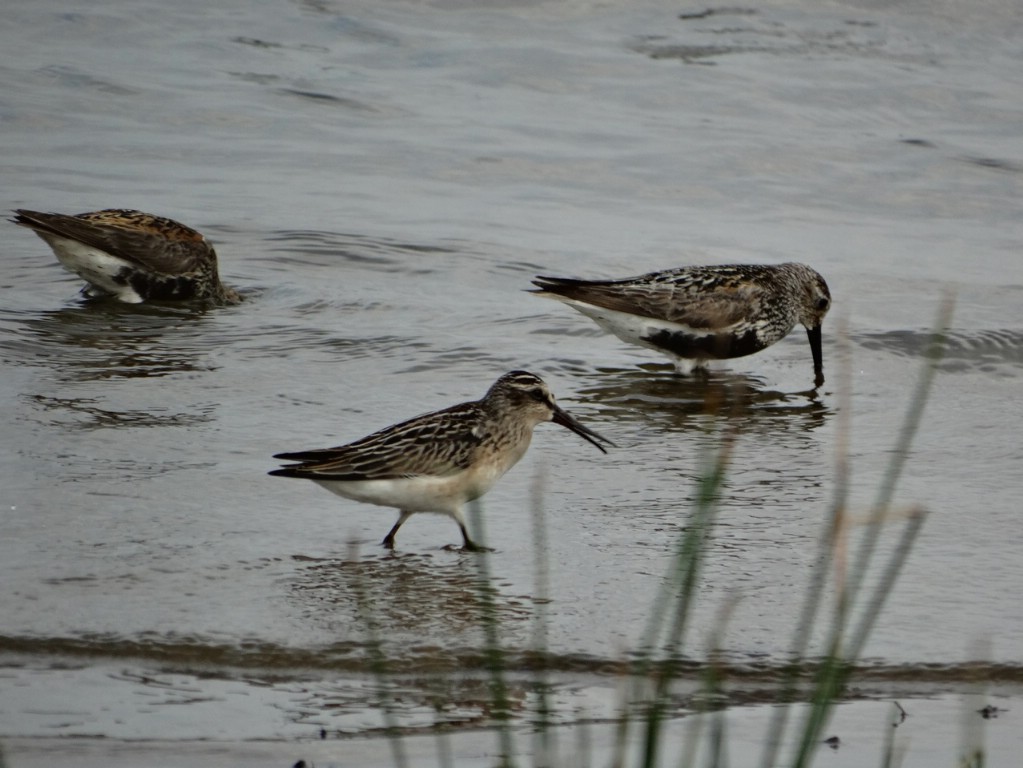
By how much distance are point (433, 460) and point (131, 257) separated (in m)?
5.29

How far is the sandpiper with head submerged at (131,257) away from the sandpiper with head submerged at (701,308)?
248 centimetres

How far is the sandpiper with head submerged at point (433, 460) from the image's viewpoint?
6.33m

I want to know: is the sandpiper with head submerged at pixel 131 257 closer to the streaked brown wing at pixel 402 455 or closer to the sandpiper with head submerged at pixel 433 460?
the sandpiper with head submerged at pixel 433 460

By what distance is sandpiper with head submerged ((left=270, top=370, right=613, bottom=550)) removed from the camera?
6332mm

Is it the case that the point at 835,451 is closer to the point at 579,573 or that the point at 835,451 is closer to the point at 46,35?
the point at 579,573

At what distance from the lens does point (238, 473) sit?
7184 mm

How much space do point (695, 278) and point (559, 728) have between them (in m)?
6.17

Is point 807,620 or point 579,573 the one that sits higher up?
point 807,620

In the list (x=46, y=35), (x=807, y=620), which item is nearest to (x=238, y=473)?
(x=807, y=620)

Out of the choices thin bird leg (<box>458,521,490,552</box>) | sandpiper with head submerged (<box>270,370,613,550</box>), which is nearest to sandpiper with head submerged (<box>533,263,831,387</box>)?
sandpiper with head submerged (<box>270,370,613,550</box>)

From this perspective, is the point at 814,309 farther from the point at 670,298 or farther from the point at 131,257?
the point at 131,257

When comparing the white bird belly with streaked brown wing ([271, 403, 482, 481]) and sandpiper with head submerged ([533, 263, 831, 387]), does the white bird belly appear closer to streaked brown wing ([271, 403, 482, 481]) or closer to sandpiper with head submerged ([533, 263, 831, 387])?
sandpiper with head submerged ([533, 263, 831, 387])

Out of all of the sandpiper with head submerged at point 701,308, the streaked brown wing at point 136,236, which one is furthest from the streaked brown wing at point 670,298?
the streaked brown wing at point 136,236

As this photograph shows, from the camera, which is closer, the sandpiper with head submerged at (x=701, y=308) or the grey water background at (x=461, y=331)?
the grey water background at (x=461, y=331)
